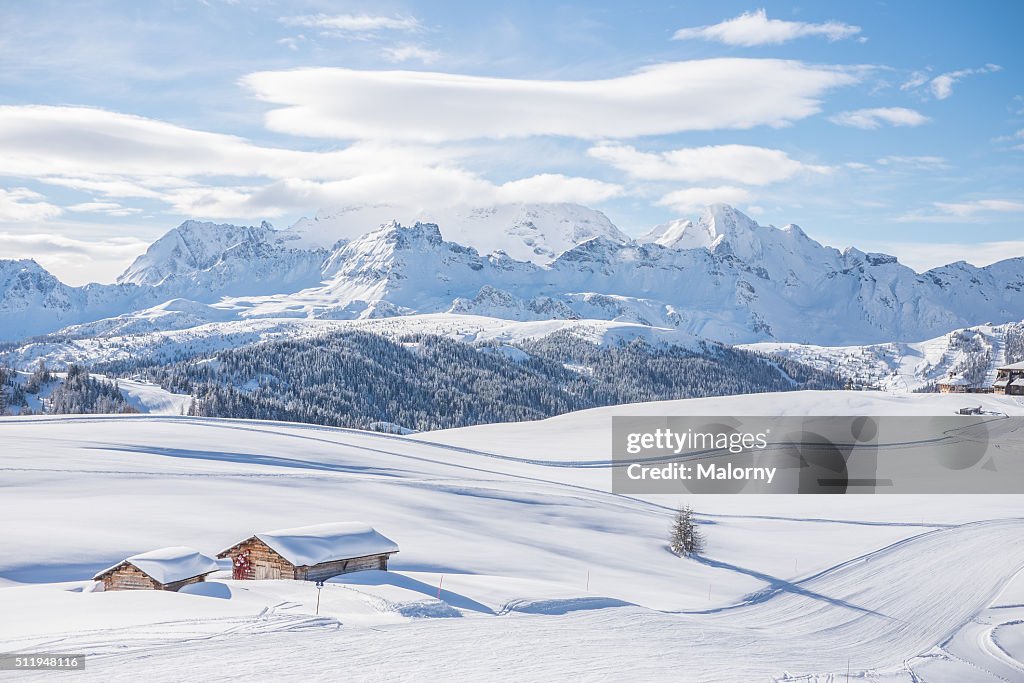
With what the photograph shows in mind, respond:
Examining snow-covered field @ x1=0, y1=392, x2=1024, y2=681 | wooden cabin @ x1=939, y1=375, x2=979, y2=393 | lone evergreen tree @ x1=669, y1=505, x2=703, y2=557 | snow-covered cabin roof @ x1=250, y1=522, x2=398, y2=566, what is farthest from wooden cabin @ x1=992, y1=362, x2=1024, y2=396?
snow-covered cabin roof @ x1=250, y1=522, x2=398, y2=566

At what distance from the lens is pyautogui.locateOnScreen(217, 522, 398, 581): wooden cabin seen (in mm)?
30172

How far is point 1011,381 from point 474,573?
3780 inches

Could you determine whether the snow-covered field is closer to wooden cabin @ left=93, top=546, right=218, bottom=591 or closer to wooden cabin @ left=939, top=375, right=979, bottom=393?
wooden cabin @ left=93, top=546, right=218, bottom=591

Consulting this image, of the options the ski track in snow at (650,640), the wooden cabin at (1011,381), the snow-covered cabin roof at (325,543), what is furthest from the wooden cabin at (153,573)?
the wooden cabin at (1011,381)

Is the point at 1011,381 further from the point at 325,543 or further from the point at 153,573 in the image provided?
the point at 153,573

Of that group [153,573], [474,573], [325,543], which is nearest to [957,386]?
[474,573]

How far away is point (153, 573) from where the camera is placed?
27.3 meters

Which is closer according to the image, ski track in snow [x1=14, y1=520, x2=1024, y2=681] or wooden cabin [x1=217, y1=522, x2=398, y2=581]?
ski track in snow [x1=14, y1=520, x2=1024, y2=681]

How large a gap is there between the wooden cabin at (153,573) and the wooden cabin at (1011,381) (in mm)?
106610

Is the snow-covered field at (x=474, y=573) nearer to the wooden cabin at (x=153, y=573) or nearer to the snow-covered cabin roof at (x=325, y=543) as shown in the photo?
the snow-covered cabin roof at (x=325, y=543)

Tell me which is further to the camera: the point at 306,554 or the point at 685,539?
the point at 685,539

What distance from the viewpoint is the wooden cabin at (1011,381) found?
10362 centimetres

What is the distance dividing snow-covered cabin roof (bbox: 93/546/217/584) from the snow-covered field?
1.25 m

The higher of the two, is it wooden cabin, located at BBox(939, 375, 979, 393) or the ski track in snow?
wooden cabin, located at BBox(939, 375, 979, 393)
